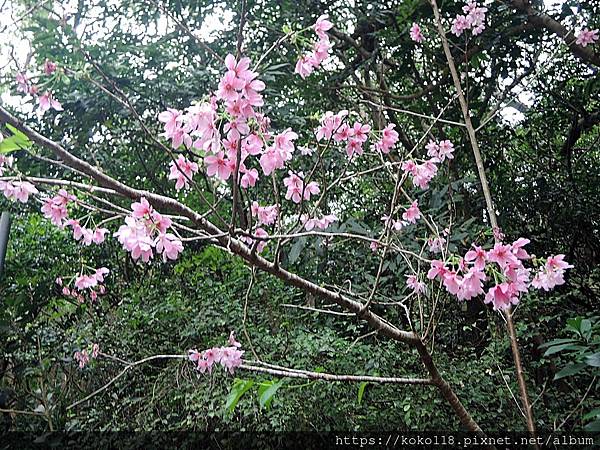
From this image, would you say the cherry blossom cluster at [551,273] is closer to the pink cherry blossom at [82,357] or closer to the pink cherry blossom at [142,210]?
the pink cherry blossom at [142,210]

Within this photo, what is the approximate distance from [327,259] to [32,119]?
170 cm

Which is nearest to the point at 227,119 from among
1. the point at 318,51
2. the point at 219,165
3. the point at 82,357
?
the point at 219,165

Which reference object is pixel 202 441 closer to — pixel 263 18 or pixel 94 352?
pixel 94 352

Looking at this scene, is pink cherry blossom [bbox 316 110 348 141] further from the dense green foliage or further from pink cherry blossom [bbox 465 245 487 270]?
the dense green foliage

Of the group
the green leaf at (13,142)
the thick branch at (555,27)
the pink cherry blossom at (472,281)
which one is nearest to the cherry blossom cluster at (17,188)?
the green leaf at (13,142)

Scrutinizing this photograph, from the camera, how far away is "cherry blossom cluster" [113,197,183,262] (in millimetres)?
804

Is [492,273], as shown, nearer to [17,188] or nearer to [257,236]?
[257,236]

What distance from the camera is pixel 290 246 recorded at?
2.30 meters

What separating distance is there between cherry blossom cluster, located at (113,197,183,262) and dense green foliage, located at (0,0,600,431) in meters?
1.16

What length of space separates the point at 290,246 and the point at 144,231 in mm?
1513

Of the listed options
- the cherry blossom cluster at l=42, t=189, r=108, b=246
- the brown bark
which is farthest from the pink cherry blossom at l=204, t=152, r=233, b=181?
the cherry blossom cluster at l=42, t=189, r=108, b=246

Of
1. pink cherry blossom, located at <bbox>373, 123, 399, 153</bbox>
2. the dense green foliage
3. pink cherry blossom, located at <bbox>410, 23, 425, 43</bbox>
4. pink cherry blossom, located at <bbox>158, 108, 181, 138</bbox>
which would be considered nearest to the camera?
pink cherry blossom, located at <bbox>158, 108, 181, 138</bbox>

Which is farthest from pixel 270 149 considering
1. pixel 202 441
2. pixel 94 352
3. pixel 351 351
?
pixel 202 441

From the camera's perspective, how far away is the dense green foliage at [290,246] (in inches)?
78.8
